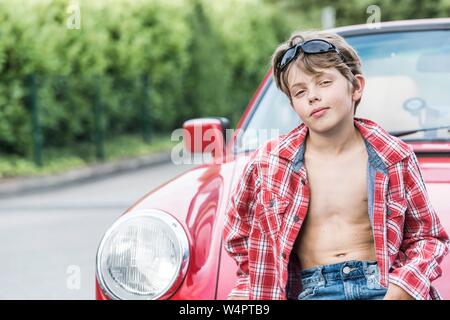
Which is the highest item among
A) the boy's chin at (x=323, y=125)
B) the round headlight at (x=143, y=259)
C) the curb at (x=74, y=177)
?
the boy's chin at (x=323, y=125)

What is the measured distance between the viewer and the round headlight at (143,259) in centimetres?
285

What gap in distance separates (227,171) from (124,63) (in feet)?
47.0

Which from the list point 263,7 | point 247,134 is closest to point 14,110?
point 247,134

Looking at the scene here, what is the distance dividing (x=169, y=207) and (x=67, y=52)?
40.9 ft

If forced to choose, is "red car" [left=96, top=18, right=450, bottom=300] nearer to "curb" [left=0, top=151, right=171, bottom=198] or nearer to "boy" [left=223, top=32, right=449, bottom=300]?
"boy" [left=223, top=32, right=449, bottom=300]

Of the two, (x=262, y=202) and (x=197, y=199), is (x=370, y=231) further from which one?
(x=197, y=199)

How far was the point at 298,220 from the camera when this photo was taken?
8.70 feet

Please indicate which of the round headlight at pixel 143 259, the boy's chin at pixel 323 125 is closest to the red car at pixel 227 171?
the round headlight at pixel 143 259

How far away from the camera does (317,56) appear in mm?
2627

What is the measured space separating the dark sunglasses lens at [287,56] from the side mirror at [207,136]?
1316 millimetres

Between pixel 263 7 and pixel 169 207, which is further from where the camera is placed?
pixel 263 7

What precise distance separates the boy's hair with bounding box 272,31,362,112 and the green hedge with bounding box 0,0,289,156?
35.3ft

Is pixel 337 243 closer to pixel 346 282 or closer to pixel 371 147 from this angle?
pixel 346 282

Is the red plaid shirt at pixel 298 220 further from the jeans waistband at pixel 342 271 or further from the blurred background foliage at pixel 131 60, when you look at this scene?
the blurred background foliage at pixel 131 60
